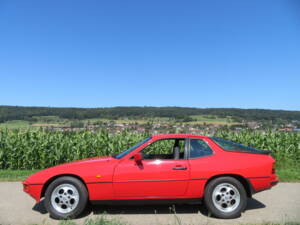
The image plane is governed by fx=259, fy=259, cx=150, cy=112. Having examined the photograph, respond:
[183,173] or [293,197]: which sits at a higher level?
[183,173]

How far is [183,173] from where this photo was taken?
4617 millimetres

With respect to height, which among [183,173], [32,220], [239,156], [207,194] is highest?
[239,156]

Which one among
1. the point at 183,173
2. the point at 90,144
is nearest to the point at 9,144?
the point at 90,144

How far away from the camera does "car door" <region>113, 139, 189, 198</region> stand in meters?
4.57

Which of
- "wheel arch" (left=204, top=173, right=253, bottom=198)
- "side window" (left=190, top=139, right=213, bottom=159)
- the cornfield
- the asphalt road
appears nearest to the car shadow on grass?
the asphalt road

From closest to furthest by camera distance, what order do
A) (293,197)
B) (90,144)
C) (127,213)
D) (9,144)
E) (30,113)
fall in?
(127,213) < (293,197) < (9,144) < (90,144) < (30,113)

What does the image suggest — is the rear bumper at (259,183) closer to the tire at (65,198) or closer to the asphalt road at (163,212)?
the asphalt road at (163,212)

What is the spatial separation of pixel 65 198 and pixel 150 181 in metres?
1.55

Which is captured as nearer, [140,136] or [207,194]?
[207,194]

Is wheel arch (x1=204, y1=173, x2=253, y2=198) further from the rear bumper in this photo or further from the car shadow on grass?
the car shadow on grass

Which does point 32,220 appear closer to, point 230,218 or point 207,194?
point 207,194

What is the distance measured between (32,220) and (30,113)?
40853mm

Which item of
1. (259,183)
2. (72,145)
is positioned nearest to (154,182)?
(259,183)

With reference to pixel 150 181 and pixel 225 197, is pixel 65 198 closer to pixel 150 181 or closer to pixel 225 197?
pixel 150 181
